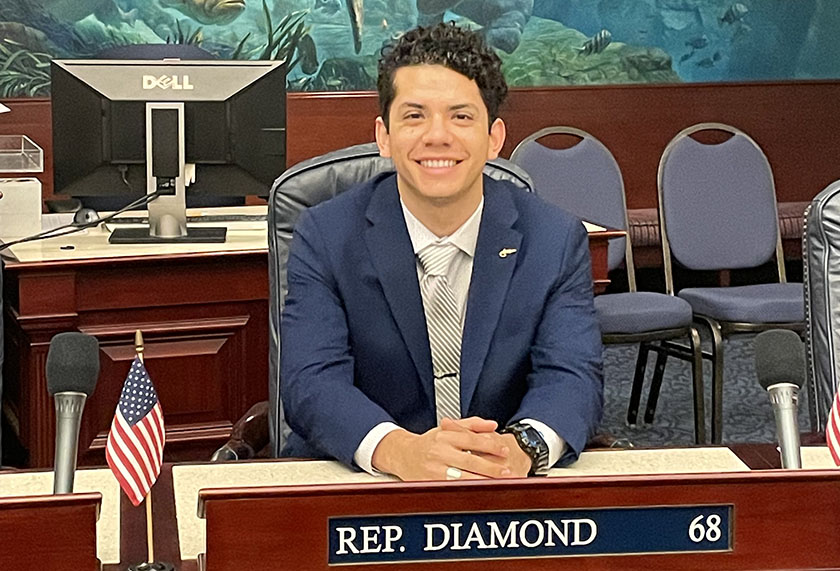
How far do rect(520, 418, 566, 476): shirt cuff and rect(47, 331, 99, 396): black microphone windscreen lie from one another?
28.3 inches

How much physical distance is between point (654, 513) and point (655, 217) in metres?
5.30

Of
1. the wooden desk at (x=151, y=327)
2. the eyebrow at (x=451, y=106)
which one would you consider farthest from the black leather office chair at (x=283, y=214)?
the wooden desk at (x=151, y=327)

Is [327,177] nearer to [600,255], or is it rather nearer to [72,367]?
[72,367]

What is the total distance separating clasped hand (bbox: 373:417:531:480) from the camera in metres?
1.91

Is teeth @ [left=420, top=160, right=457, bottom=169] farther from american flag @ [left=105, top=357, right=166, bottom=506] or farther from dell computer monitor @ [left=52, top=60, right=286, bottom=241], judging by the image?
dell computer monitor @ [left=52, top=60, right=286, bottom=241]

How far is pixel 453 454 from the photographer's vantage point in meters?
1.91

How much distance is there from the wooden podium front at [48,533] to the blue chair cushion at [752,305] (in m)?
3.46

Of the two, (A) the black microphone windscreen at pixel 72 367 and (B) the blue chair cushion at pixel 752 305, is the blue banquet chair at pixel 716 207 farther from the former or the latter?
(A) the black microphone windscreen at pixel 72 367

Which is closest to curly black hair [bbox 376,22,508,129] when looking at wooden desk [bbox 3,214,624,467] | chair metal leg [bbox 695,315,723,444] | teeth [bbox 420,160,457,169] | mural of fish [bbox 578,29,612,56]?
teeth [bbox 420,160,457,169]

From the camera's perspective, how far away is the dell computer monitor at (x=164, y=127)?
3979mm

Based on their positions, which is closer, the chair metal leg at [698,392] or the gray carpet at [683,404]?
the chair metal leg at [698,392]

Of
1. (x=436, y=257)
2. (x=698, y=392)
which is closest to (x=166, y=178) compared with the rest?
(x=698, y=392)

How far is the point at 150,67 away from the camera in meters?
4.03

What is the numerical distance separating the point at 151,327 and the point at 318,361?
1.60m
